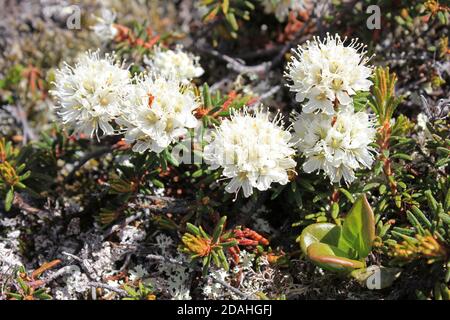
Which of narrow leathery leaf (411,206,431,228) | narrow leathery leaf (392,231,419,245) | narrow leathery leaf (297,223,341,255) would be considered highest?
narrow leathery leaf (411,206,431,228)

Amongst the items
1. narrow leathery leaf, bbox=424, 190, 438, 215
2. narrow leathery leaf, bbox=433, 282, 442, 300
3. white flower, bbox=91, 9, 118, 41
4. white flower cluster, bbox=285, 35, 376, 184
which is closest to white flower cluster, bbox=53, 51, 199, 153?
white flower cluster, bbox=285, 35, 376, 184

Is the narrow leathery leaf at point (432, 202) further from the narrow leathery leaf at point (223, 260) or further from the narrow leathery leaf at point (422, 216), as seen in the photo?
the narrow leathery leaf at point (223, 260)

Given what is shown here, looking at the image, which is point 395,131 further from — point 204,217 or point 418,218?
point 204,217

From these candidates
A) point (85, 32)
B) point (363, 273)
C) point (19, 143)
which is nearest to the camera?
point (363, 273)

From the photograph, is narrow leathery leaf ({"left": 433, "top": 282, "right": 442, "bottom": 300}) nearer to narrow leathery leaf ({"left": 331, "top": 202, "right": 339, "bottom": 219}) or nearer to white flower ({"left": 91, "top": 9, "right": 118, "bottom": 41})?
narrow leathery leaf ({"left": 331, "top": 202, "right": 339, "bottom": 219})

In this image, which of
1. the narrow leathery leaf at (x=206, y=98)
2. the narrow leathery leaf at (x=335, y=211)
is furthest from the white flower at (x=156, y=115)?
the narrow leathery leaf at (x=335, y=211)

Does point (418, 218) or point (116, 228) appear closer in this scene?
point (418, 218)

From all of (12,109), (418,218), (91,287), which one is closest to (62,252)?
(91,287)
